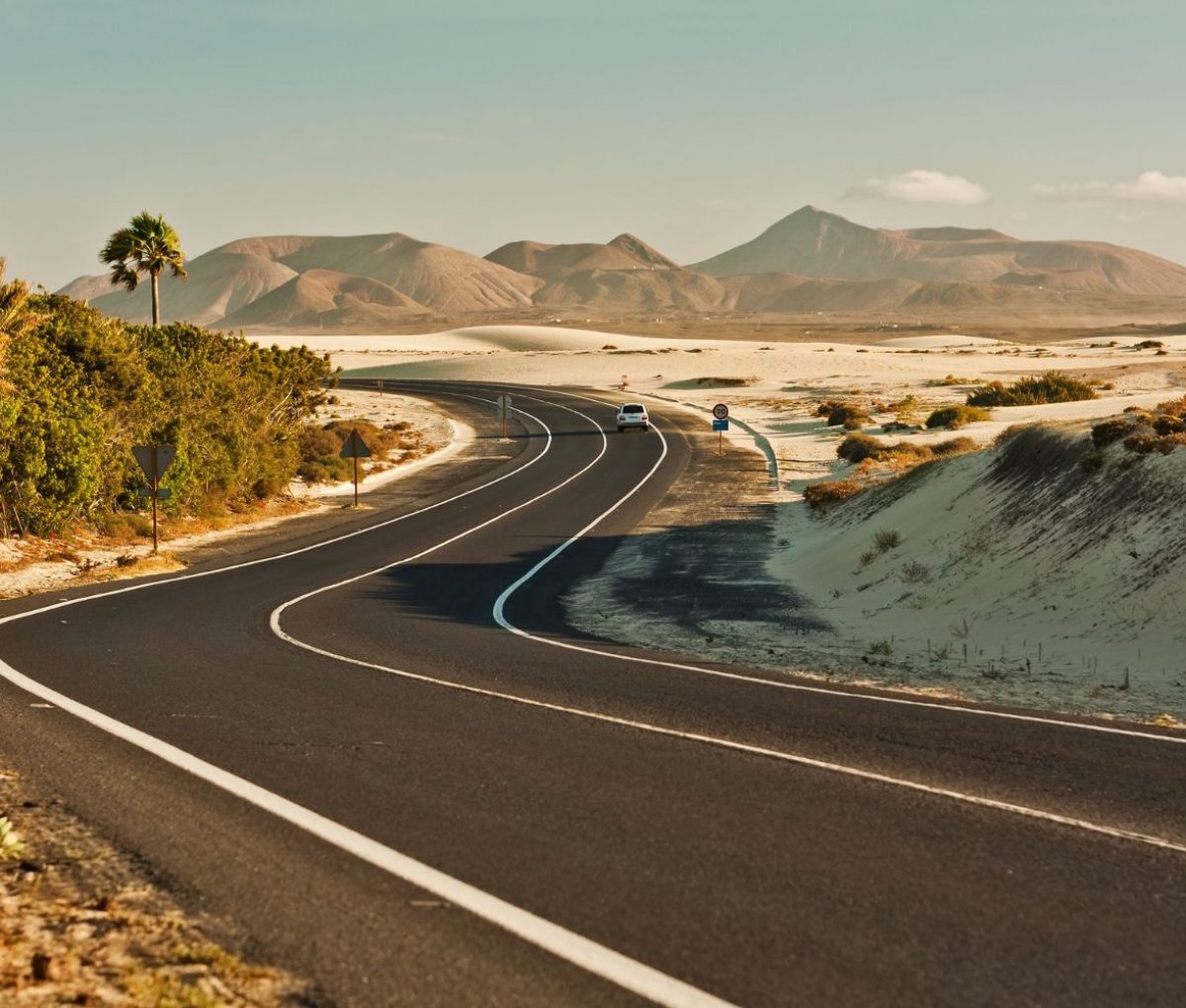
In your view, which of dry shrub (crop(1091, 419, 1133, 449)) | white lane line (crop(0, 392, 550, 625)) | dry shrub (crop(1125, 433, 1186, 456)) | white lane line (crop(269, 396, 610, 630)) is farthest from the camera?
dry shrub (crop(1091, 419, 1133, 449))

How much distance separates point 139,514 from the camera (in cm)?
3506

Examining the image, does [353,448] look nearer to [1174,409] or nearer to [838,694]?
[1174,409]

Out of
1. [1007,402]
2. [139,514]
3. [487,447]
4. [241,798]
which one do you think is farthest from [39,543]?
[1007,402]

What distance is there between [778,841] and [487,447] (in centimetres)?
5618

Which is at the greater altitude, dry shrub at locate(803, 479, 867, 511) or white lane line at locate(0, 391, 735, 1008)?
white lane line at locate(0, 391, 735, 1008)

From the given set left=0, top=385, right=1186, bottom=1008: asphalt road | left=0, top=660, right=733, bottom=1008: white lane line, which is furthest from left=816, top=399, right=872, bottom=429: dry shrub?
left=0, top=660, right=733, bottom=1008: white lane line

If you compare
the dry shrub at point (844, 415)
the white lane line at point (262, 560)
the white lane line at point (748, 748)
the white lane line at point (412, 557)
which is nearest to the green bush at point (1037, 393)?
the dry shrub at point (844, 415)

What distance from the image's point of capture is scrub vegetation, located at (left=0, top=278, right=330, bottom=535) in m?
29.6

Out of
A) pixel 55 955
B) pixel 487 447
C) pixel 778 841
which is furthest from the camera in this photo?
pixel 487 447

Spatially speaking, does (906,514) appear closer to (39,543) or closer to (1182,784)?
(1182,784)

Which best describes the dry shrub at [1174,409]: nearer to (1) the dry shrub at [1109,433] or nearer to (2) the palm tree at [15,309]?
(1) the dry shrub at [1109,433]

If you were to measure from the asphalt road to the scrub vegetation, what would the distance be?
14.5 meters

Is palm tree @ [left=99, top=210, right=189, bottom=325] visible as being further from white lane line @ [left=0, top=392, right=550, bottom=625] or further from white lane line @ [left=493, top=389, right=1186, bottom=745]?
→ white lane line @ [left=493, top=389, right=1186, bottom=745]

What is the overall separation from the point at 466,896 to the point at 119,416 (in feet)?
100
